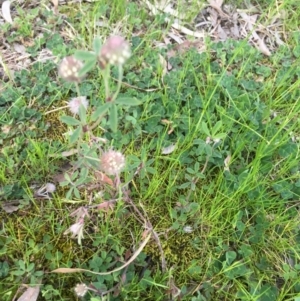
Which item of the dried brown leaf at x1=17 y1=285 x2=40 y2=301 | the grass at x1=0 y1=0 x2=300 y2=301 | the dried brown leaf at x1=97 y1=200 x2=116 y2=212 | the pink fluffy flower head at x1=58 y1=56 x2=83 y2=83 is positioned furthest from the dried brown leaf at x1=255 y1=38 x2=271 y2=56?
the dried brown leaf at x1=17 y1=285 x2=40 y2=301

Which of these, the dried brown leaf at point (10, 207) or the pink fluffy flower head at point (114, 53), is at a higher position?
the pink fluffy flower head at point (114, 53)

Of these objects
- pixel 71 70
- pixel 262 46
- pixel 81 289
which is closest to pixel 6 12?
pixel 71 70

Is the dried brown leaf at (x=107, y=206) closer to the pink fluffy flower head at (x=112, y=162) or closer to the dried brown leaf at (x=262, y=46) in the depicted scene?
the pink fluffy flower head at (x=112, y=162)

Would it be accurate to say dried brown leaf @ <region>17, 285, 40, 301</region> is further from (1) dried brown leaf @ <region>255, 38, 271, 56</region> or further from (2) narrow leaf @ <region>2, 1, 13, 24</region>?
(1) dried brown leaf @ <region>255, 38, 271, 56</region>

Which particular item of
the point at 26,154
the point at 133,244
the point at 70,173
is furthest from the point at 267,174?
the point at 26,154

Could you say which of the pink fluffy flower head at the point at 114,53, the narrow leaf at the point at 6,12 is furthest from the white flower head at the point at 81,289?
the narrow leaf at the point at 6,12
